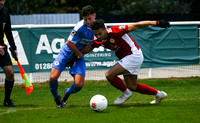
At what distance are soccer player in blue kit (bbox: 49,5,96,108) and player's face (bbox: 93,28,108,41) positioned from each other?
0.41 m

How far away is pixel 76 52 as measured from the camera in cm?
748

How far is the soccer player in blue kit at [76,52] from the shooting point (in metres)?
7.44

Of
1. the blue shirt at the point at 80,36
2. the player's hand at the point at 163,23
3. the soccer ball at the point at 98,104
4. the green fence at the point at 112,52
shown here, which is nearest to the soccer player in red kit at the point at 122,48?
the player's hand at the point at 163,23

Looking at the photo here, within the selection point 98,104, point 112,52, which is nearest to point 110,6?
point 112,52

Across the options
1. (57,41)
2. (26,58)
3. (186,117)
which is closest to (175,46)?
(57,41)

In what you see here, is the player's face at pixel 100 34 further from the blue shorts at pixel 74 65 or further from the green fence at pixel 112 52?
the green fence at pixel 112 52

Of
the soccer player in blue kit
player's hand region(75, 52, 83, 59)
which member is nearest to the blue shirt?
the soccer player in blue kit

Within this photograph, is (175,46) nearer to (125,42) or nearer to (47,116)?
(125,42)

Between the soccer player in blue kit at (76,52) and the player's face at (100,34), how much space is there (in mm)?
413

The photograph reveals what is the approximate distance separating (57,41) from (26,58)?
44.0 inches

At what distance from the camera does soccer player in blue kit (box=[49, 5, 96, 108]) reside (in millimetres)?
7438

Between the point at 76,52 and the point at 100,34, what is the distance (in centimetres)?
67

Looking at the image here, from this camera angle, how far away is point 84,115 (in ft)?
21.9

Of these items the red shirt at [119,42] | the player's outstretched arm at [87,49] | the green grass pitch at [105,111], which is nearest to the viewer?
the green grass pitch at [105,111]
